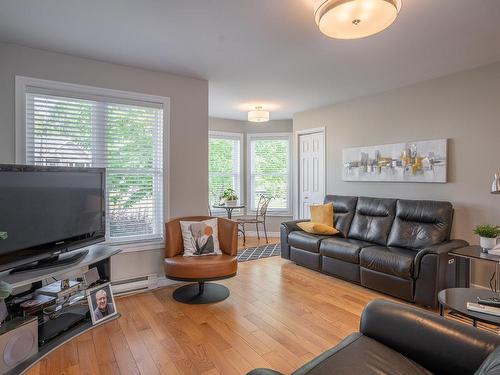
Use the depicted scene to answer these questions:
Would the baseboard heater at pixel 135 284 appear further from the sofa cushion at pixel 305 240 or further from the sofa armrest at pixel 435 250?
the sofa armrest at pixel 435 250

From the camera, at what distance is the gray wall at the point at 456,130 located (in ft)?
10.8

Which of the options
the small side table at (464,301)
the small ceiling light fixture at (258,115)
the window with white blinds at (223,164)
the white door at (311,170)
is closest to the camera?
the small side table at (464,301)

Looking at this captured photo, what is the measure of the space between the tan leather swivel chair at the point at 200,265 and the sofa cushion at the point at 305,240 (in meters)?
1.26

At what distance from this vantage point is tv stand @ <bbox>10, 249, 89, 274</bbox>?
85.7 inches

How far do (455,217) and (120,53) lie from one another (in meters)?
4.13

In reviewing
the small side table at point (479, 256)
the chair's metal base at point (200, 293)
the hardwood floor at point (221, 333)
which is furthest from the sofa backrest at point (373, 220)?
the chair's metal base at point (200, 293)

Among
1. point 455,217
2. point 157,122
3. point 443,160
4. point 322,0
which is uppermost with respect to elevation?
point 322,0

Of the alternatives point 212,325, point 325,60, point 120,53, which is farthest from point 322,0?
point 212,325

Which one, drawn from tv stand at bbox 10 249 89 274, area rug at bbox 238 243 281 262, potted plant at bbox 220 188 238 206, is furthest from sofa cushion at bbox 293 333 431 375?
potted plant at bbox 220 188 238 206

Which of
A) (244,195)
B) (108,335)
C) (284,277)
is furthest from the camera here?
(244,195)

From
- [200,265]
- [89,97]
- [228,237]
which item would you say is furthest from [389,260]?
[89,97]

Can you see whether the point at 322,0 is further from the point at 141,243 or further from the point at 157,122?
the point at 141,243

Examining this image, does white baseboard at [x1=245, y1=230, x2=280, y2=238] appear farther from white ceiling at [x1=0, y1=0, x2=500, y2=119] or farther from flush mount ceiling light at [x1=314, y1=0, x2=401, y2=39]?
flush mount ceiling light at [x1=314, y1=0, x2=401, y2=39]

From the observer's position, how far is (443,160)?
3.65 metres
